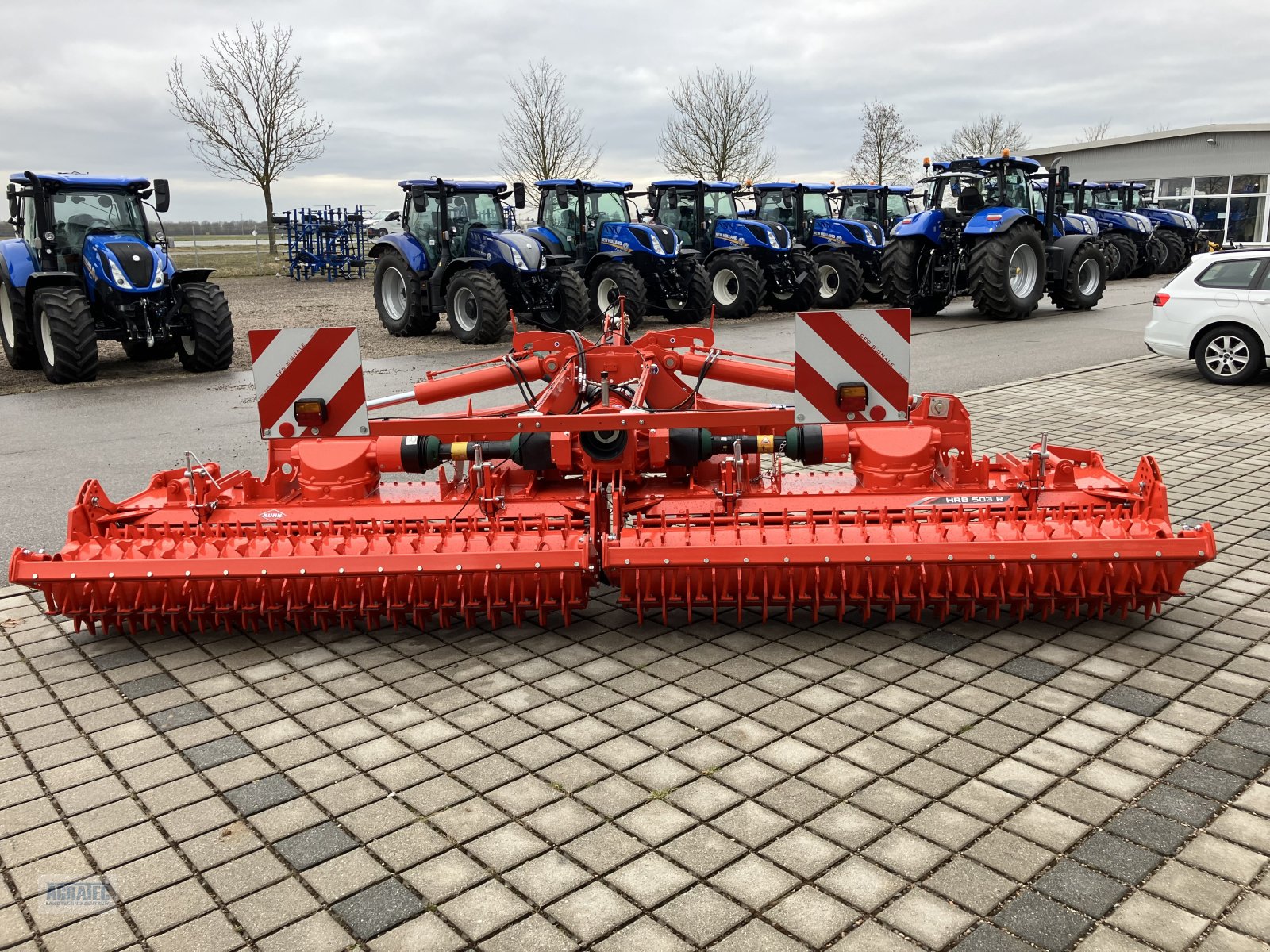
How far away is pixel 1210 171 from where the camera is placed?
1414 inches

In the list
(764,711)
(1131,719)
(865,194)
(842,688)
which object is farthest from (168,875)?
(865,194)

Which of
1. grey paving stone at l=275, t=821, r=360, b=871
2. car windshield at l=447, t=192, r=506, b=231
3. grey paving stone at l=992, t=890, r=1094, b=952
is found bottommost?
grey paving stone at l=275, t=821, r=360, b=871

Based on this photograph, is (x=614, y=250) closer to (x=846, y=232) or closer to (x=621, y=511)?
(x=846, y=232)

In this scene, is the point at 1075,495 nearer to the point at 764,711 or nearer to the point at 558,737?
the point at 764,711

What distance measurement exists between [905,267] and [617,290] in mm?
4820

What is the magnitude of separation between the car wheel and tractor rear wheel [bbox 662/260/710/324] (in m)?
8.32

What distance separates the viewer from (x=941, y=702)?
3.62m

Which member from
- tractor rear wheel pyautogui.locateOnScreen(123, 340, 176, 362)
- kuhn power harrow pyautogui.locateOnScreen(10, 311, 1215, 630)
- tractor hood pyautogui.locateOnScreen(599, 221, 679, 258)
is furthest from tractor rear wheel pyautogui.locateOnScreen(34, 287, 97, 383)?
kuhn power harrow pyautogui.locateOnScreen(10, 311, 1215, 630)

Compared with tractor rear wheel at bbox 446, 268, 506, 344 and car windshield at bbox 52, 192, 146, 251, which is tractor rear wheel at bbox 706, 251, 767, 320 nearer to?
tractor rear wheel at bbox 446, 268, 506, 344

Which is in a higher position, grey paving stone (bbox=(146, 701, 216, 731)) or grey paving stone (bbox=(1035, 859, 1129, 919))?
grey paving stone (bbox=(146, 701, 216, 731))

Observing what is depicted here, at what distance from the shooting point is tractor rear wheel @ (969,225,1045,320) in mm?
15633

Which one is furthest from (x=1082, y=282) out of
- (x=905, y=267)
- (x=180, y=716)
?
(x=180, y=716)

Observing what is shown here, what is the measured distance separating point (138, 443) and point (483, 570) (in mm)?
5866

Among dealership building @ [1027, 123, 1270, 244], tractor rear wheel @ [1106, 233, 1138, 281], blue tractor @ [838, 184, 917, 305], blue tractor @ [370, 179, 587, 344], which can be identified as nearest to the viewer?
blue tractor @ [370, 179, 587, 344]
